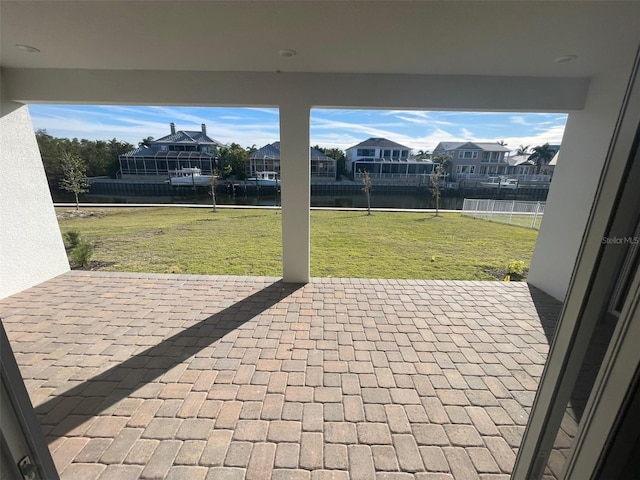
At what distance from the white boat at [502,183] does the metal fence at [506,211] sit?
1.48 m

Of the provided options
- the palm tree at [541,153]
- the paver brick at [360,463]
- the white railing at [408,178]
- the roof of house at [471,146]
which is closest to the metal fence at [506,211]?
the white railing at [408,178]

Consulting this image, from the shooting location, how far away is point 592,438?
73 centimetres

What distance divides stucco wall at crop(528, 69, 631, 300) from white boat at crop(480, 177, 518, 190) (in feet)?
31.2

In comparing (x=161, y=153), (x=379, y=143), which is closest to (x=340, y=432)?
(x=161, y=153)

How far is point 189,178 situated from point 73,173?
528 cm

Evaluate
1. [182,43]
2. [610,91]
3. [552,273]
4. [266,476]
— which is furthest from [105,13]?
[552,273]

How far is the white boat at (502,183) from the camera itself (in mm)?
12000

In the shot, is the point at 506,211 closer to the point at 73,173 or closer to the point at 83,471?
the point at 83,471

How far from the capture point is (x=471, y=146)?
20.2 m

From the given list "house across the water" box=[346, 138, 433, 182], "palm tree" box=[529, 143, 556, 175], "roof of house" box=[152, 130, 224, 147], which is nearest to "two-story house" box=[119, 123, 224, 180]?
"roof of house" box=[152, 130, 224, 147]

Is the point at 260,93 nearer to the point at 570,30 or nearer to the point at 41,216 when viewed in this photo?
the point at 570,30

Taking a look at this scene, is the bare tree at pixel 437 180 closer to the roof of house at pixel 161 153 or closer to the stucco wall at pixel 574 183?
the stucco wall at pixel 574 183

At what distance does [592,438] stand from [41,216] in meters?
5.65

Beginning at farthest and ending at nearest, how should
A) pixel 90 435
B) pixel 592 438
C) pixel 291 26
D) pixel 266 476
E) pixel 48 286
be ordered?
pixel 48 286, pixel 291 26, pixel 90 435, pixel 266 476, pixel 592 438
